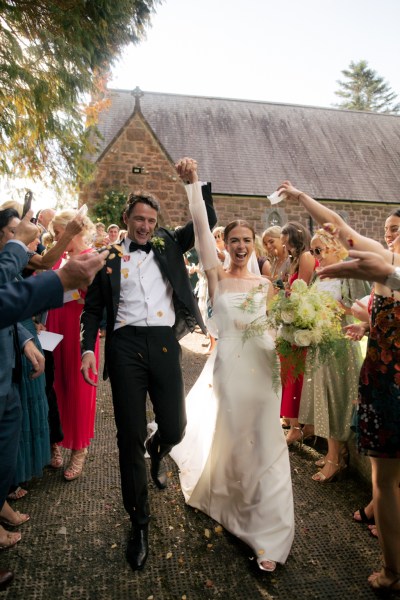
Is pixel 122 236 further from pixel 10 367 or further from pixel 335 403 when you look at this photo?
pixel 335 403

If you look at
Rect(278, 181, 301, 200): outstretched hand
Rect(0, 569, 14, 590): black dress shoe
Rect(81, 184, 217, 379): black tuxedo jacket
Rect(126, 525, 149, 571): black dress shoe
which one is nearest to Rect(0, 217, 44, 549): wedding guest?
Rect(0, 569, 14, 590): black dress shoe

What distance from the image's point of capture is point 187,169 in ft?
10.0

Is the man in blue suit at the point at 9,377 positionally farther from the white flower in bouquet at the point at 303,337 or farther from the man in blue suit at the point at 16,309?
the white flower in bouquet at the point at 303,337

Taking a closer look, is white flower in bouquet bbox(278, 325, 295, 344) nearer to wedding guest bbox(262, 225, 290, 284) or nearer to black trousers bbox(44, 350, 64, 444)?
black trousers bbox(44, 350, 64, 444)

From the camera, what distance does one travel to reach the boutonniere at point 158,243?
3.23 meters

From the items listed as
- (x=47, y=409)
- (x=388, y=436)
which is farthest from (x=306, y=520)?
(x=47, y=409)

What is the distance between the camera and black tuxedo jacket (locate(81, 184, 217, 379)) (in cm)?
307

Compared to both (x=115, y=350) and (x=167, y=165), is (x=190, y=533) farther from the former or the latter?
(x=167, y=165)

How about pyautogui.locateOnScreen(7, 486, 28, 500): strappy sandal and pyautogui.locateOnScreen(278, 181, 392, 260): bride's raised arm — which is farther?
pyautogui.locateOnScreen(7, 486, 28, 500): strappy sandal

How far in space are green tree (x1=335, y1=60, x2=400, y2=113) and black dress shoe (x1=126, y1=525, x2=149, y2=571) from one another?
47.8 metres

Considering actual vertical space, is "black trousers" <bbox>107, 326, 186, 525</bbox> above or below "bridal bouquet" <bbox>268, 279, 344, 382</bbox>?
below

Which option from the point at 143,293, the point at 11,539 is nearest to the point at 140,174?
the point at 143,293

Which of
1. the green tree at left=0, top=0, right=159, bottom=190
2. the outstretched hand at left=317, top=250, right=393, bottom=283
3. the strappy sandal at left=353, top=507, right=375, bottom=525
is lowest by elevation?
the strappy sandal at left=353, top=507, right=375, bottom=525

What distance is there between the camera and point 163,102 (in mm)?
21828
